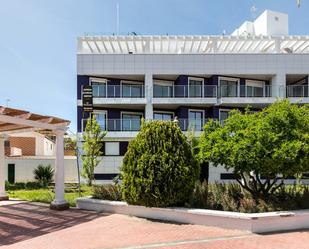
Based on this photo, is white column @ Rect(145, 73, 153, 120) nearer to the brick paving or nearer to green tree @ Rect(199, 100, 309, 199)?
green tree @ Rect(199, 100, 309, 199)

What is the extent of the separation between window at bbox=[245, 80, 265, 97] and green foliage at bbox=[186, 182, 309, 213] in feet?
59.4

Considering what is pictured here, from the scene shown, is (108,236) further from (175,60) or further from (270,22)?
(270,22)

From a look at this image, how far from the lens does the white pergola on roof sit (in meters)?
28.9

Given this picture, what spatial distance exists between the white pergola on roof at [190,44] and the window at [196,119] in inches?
207

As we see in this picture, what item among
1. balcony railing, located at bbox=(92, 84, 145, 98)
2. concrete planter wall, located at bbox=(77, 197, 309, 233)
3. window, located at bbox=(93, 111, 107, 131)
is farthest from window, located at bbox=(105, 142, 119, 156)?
concrete planter wall, located at bbox=(77, 197, 309, 233)

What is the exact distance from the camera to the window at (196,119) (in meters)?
28.0

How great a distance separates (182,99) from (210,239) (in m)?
20.4

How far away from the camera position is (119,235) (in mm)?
8766

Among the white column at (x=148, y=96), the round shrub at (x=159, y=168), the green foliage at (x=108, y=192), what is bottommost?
the green foliage at (x=108, y=192)

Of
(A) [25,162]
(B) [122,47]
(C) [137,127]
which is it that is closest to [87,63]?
(B) [122,47]

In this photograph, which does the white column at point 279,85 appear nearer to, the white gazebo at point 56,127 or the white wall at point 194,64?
the white wall at point 194,64

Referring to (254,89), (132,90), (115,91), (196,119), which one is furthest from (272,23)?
(115,91)

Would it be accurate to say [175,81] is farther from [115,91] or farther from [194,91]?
[115,91]

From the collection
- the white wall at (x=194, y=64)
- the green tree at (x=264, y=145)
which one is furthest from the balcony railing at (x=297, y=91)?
the green tree at (x=264, y=145)
